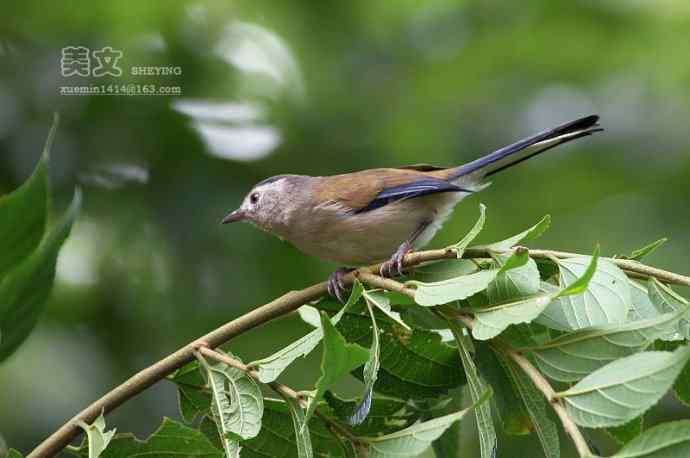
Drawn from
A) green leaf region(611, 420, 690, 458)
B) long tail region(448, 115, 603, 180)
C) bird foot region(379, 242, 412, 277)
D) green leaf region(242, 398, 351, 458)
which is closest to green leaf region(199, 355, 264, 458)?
green leaf region(242, 398, 351, 458)

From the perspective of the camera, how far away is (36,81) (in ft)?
22.0

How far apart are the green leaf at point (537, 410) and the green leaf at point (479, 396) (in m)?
0.09

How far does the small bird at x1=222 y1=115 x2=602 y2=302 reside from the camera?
15.5 ft

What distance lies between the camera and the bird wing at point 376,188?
4.78m

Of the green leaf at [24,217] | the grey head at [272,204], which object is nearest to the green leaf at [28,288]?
the green leaf at [24,217]

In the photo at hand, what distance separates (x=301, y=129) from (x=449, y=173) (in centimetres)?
237

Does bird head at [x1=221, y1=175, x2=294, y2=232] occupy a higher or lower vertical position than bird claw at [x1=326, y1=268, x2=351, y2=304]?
higher

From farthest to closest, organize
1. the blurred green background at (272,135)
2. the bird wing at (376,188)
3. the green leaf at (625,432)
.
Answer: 1. the blurred green background at (272,135)
2. the bird wing at (376,188)
3. the green leaf at (625,432)

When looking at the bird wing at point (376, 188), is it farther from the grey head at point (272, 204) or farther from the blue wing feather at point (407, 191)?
the grey head at point (272, 204)

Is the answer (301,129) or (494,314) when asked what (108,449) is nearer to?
(494,314)

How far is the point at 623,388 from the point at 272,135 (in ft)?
17.7

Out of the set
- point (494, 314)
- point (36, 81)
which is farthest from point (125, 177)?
point (494, 314)

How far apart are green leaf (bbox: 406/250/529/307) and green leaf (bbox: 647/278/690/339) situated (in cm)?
39

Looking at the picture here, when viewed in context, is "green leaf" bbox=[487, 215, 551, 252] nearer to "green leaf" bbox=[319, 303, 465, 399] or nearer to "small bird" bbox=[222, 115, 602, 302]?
"green leaf" bbox=[319, 303, 465, 399]
